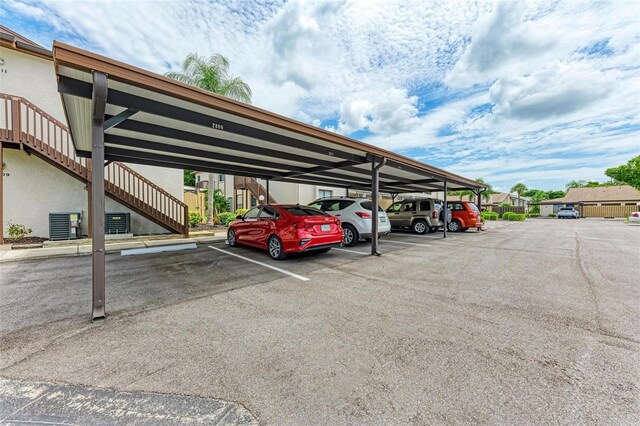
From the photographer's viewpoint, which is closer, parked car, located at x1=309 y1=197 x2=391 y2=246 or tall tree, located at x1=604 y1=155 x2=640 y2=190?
parked car, located at x1=309 y1=197 x2=391 y2=246

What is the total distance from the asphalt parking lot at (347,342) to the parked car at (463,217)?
26.1 ft

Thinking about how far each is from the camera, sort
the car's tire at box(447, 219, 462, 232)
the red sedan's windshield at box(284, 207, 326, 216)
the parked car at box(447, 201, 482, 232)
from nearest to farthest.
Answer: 1. the red sedan's windshield at box(284, 207, 326, 216)
2. the parked car at box(447, 201, 482, 232)
3. the car's tire at box(447, 219, 462, 232)

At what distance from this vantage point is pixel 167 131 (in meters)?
5.32

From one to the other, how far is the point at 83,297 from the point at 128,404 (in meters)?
3.04

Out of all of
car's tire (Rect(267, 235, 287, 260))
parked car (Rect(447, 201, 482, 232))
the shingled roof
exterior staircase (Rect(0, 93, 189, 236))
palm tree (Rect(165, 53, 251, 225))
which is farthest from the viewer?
the shingled roof

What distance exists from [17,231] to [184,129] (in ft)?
26.2

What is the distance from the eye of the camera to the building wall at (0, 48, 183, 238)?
862cm

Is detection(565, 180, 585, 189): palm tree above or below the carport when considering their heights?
above

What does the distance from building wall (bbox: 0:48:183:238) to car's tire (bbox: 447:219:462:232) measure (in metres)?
15.7

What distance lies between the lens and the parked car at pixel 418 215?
12074mm

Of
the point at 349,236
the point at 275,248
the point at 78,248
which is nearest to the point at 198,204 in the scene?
the point at 78,248

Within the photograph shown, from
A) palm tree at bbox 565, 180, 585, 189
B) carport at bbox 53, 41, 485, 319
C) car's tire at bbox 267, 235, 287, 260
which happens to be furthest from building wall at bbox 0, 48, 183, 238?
palm tree at bbox 565, 180, 585, 189

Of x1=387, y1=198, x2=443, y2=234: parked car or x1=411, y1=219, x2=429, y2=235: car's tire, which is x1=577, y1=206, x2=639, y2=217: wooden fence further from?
x1=411, y1=219, x2=429, y2=235: car's tire

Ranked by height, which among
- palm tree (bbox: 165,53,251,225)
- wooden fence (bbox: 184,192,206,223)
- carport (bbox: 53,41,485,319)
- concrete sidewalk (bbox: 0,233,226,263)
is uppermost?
palm tree (bbox: 165,53,251,225)
